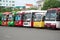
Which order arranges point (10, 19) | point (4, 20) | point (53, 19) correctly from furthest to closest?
point (4, 20)
point (10, 19)
point (53, 19)

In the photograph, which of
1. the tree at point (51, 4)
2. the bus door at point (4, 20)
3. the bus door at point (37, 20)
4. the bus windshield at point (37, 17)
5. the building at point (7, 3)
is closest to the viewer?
the bus door at point (37, 20)

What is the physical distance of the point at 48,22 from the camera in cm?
3158

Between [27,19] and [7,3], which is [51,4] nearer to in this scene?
[27,19]

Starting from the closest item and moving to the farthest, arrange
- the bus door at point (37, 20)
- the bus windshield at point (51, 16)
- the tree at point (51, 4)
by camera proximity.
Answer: the bus windshield at point (51, 16) < the bus door at point (37, 20) < the tree at point (51, 4)

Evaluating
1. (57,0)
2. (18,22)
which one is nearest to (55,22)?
(18,22)

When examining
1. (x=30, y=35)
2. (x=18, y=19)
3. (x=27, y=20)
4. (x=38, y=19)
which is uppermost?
(x=30, y=35)

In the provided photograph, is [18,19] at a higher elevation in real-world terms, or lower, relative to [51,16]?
lower

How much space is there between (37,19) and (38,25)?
1.01 metres

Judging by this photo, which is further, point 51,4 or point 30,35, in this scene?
point 51,4

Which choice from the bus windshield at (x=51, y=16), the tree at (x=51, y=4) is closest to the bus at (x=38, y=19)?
the bus windshield at (x=51, y=16)

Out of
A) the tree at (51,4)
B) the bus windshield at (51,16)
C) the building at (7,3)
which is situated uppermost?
the bus windshield at (51,16)

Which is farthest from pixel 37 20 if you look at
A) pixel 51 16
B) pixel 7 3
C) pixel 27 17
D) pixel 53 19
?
pixel 7 3

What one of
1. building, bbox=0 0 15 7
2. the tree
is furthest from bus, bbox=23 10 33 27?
building, bbox=0 0 15 7

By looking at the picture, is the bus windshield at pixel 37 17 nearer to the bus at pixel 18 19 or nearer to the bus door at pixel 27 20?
the bus door at pixel 27 20
